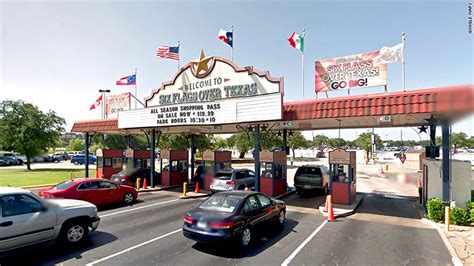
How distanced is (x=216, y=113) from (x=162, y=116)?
164 inches

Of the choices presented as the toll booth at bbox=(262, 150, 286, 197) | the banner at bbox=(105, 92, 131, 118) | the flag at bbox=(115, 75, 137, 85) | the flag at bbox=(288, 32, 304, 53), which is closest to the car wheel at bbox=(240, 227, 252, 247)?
the toll booth at bbox=(262, 150, 286, 197)

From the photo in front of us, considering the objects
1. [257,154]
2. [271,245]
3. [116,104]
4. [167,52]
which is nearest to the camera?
[271,245]

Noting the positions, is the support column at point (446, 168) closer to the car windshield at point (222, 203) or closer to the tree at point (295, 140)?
the car windshield at point (222, 203)

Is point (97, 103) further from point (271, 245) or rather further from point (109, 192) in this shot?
point (271, 245)

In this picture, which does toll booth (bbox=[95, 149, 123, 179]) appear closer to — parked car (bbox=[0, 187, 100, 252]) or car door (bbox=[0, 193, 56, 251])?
parked car (bbox=[0, 187, 100, 252])

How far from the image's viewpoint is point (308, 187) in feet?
52.1

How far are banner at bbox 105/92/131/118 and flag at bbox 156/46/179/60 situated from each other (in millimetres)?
4801

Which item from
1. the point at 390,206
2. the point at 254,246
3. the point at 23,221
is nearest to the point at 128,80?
the point at 23,221

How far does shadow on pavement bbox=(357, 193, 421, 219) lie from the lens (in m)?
12.2

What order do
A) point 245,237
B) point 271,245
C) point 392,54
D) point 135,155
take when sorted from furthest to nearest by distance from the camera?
point 135,155
point 392,54
point 271,245
point 245,237

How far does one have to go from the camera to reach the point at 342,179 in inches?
528

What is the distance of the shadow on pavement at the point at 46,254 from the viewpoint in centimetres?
655

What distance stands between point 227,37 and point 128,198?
34.7ft

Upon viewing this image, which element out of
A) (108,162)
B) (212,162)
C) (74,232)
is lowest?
(74,232)
